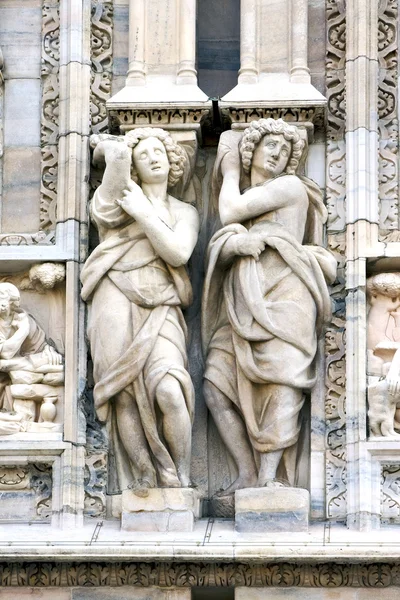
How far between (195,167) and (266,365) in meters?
1.68

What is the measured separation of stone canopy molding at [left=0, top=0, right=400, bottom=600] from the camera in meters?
18.1

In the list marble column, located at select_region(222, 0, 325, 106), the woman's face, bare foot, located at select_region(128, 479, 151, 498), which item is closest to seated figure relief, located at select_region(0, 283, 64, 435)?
bare foot, located at select_region(128, 479, 151, 498)

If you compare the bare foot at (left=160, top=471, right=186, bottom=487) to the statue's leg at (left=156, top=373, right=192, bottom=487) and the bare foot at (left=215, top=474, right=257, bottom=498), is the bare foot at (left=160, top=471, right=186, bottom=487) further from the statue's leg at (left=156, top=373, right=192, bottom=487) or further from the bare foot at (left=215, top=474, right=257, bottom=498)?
the bare foot at (left=215, top=474, right=257, bottom=498)

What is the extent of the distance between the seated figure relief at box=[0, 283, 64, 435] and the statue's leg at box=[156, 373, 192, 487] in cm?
80

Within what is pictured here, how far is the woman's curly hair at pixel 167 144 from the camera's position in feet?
61.8

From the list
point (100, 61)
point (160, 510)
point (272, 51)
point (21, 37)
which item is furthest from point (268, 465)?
point (21, 37)

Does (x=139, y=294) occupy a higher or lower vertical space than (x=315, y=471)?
higher

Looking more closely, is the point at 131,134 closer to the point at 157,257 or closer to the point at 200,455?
the point at 157,257

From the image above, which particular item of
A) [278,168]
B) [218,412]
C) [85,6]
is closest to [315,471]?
[218,412]

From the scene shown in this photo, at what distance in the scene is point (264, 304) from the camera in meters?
18.5

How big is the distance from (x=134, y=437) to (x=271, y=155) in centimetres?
220

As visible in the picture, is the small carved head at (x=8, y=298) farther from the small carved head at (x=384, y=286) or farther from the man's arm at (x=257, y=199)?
the small carved head at (x=384, y=286)

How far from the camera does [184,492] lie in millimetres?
18281

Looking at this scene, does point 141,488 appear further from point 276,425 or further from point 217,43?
point 217,43
